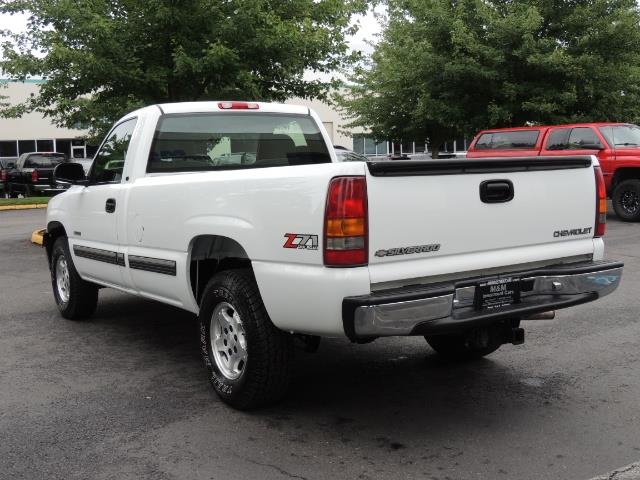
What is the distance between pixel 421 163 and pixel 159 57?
8.63 metres

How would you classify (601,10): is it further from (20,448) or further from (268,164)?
(20,448)

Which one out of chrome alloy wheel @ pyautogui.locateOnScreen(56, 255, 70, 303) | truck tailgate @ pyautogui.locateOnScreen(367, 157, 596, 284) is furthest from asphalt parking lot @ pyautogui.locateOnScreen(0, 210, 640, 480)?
truck tailgate @ pyautogui.locateOnScreen(367, 157, 596, 284)

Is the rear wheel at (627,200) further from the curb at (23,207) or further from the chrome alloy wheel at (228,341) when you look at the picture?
the curb at (23,207)

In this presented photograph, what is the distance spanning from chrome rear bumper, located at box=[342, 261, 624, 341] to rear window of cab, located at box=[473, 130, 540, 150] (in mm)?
11972

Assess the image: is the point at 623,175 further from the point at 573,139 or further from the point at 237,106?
the point at 237,106

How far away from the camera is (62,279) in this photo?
276 inches

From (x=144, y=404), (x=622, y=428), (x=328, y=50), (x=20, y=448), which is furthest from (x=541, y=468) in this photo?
(x=328, y=50)

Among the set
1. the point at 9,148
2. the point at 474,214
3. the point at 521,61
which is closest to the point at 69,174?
the point at 474,214

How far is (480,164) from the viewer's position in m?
4.02

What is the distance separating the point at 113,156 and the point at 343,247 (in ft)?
9.93

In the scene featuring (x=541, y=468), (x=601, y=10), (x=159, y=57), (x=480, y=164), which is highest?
(x=601, y=10)

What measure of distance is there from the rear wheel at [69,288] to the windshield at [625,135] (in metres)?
11.7

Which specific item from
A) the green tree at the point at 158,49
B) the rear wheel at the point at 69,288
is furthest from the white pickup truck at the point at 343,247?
the green tree at the point at 158,49

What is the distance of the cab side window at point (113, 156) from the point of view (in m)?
5.76
